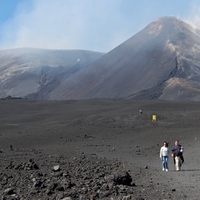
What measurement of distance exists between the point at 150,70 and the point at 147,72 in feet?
2.89

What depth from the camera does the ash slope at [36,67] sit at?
121 meters

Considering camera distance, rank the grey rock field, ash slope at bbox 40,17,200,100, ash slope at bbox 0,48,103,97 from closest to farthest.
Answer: the grey rock field
ash slope at bbox 40,17,200,100
ash slope at bbox 0,48,103,97

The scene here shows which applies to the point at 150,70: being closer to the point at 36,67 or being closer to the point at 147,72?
the point at 147,72

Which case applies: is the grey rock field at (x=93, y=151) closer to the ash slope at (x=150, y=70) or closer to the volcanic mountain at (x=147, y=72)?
the ash slope at (x=150, y=70)

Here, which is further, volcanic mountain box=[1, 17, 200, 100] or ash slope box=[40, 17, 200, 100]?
volcanic mountain box=[1, 17, 200, 100]

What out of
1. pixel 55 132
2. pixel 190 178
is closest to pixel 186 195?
pixel 190 178

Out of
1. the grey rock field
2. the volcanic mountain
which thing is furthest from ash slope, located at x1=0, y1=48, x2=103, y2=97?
the grey rock field

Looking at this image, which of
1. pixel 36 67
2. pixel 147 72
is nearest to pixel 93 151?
pixel 147 72

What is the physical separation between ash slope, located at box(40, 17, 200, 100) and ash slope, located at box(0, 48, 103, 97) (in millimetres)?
12526

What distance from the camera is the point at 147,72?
85.9m

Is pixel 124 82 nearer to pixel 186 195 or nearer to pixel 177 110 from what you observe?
pixel 177 110

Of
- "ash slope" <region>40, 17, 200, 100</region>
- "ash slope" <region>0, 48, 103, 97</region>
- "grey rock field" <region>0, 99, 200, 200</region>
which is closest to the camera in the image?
"grey rock field" <region>0, 99, 200, 200</region>

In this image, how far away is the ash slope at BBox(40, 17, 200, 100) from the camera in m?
72.6

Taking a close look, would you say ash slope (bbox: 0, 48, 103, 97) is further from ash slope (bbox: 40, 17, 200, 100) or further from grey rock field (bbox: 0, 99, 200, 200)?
grey rock field (bbox: 0, 99, 200, 200)
